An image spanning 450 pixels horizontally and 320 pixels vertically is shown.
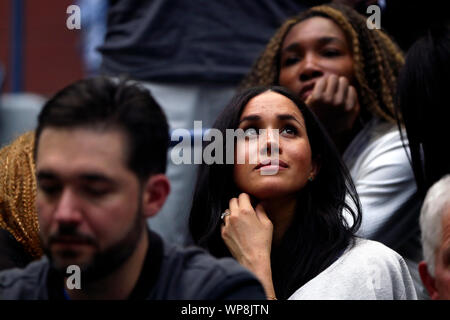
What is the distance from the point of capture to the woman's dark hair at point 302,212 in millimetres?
2627

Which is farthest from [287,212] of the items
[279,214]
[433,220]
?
[433,220]

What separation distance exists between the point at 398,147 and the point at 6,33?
24.0 ft

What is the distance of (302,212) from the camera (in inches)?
Result: 110

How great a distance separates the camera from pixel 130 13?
416 cm

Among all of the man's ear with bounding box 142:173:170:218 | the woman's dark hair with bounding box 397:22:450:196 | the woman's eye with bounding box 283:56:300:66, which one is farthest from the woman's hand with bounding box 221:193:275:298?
the woman's eye with bounding box 283:56:300:66

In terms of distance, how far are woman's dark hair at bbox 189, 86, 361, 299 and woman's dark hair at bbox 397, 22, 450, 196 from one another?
292 mm

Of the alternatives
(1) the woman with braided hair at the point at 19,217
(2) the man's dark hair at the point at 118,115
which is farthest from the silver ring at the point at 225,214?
(2) the man's dark hair at the point at 118,115

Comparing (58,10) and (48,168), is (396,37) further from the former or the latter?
(58,10)

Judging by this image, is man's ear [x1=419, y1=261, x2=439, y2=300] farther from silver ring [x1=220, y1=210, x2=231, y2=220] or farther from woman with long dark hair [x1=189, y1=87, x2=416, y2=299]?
silver ring [x1=220, y1=210, x2=231, y2=220]

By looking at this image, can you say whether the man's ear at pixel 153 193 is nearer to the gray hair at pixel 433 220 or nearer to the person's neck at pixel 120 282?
the person's neck at pixel 120 282

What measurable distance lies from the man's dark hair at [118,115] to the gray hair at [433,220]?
740 millimetres
